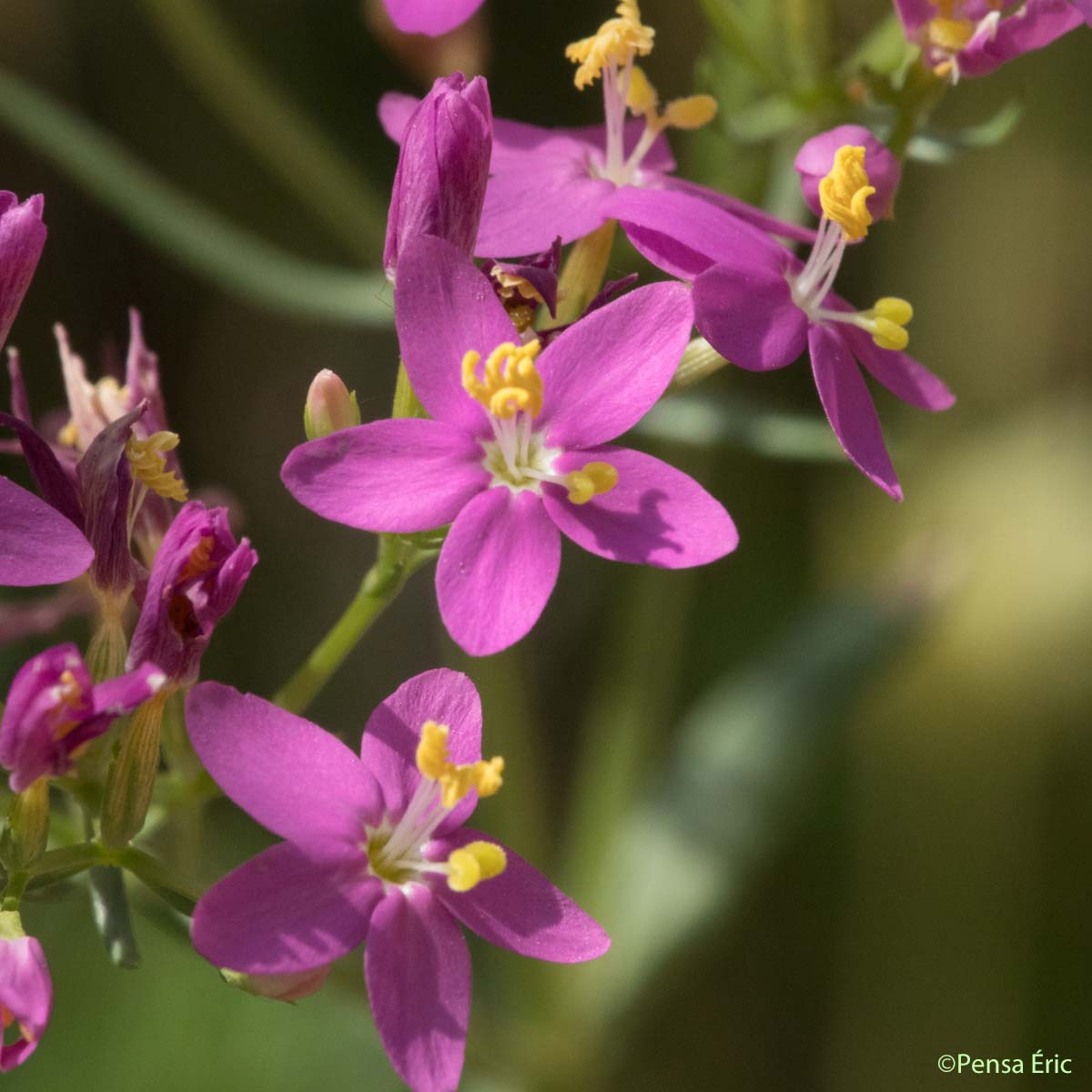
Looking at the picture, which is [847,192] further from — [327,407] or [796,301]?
[327,407]

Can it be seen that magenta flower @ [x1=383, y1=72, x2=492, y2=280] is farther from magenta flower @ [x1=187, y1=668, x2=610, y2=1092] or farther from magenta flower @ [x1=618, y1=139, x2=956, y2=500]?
magenta flower @ [x1=187, y1=668, x2=610, y2=1092]

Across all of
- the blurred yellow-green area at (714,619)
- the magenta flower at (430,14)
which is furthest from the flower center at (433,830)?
the blurred yellow-green area at (714,619)

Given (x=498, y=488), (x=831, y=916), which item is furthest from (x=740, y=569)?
(x=498, y=488)

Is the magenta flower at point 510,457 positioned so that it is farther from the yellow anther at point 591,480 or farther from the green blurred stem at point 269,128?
the green blurred stem at point 269,128

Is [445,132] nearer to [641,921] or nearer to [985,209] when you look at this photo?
[641,921]

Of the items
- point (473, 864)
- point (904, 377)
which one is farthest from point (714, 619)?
point (473, 864)
